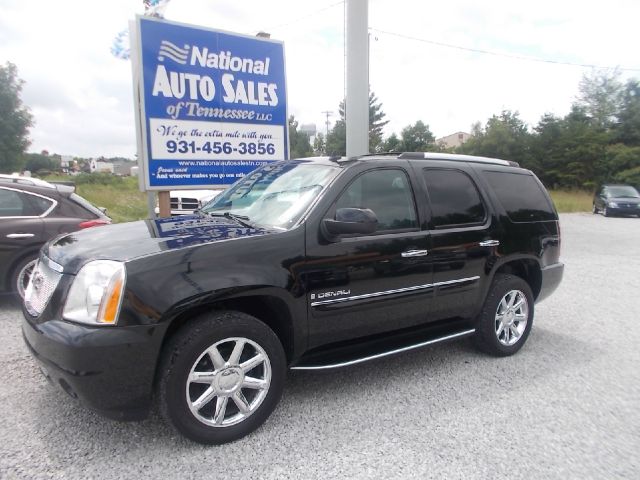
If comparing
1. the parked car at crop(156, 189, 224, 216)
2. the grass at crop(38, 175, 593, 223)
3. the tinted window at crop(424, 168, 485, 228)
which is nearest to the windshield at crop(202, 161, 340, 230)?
the tinted window at crop(424, 168, 485, 228)

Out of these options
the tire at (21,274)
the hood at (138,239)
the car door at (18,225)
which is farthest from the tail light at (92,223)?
the hood at (138,239)

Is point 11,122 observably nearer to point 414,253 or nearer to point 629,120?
point 414,253

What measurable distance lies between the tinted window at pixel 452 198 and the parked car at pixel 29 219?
4.07 meters

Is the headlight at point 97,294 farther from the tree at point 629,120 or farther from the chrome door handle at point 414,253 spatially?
the tree at point 629,120

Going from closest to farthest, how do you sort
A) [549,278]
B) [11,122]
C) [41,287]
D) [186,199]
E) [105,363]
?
1. [105,363]
2. [41,287]
3. [549,278]
4. [186,199]
5. [11,122]

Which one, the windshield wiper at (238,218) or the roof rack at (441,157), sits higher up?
the roof rack at (441,157)

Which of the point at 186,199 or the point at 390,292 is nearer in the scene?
the point at 390,292

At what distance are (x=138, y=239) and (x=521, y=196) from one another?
11.6 ft

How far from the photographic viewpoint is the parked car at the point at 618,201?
2245 cm

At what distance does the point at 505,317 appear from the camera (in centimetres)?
424

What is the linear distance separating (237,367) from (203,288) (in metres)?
0.55

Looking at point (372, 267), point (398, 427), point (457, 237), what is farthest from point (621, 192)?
point (398, 427)

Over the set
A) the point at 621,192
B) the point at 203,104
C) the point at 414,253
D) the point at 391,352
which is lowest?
the point at 391,352

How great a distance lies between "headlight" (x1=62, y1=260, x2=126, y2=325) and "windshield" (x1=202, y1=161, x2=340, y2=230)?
1090 millimetres
